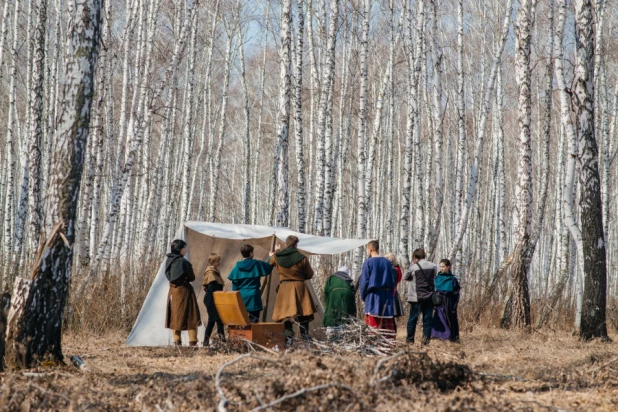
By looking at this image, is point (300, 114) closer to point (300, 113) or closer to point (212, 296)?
point (300, 113)

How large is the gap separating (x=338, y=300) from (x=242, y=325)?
5.46ft

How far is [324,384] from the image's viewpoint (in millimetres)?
5066

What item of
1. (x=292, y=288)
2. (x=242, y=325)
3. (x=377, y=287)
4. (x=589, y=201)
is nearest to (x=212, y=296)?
(x=242, y=325)

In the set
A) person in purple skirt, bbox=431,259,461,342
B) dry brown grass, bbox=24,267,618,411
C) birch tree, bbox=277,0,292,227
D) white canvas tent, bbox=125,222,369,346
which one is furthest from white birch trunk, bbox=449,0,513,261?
dry brown grass, bbox=24,267,618,411

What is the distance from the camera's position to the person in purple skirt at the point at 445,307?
10.8 meters

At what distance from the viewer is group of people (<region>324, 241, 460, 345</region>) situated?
32.4ft

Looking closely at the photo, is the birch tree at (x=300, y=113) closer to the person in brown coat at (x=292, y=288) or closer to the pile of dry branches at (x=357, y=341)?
the person in brown coat at (x=292, y=288)

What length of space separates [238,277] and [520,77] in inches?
265

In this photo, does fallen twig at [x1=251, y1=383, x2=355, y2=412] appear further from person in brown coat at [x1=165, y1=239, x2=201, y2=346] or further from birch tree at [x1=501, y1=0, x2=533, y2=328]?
birch tree at [x1=501, y1=0, x2=533, y2=328]

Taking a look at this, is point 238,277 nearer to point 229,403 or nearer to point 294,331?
point 294,331

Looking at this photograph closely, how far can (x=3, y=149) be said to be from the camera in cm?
2798

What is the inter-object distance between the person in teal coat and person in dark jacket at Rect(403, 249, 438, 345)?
2.28 metres

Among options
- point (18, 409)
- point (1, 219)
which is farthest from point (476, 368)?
point (1, 219)

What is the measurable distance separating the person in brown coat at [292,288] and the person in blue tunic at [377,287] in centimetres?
80
